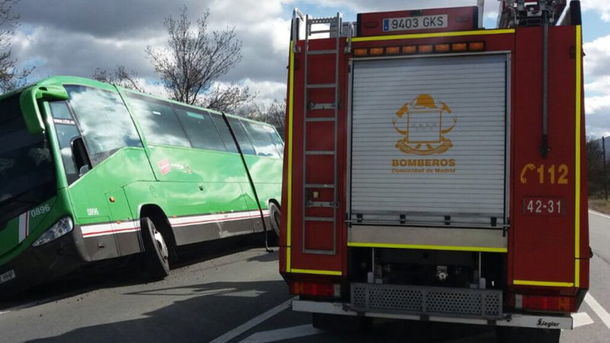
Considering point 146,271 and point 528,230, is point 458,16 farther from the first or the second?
point 146,271

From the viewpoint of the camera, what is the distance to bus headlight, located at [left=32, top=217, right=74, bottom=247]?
7691 millimetres

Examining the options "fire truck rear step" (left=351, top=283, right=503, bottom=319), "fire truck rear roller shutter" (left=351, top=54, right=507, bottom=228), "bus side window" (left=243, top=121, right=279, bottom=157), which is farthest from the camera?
"bus side window" (left=243, top=121, right=279, bottom=157)

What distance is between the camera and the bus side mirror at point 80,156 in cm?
827

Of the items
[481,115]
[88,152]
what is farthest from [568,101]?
[88,152]

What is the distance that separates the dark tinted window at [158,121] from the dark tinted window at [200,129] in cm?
29

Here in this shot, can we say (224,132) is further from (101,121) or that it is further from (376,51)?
(376,51)

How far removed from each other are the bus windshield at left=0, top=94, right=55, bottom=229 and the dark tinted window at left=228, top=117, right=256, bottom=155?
6.06m

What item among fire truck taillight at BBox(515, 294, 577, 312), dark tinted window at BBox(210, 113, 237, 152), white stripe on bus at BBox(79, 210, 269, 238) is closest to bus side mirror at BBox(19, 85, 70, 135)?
white stripe on bus at BBox(79, 210, 269, 238)

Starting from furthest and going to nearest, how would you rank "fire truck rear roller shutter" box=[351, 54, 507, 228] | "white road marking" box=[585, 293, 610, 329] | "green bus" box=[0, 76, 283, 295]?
1. "green bus" box=[0, 76, 283, 295]
2. "white road marking" box=[585, 293, 610, 329]
3. "fire truck rear roller shutter" box=[351, 54, 507, 228]

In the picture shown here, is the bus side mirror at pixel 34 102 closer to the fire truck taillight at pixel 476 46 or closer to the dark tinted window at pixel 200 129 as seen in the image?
the dark tinted window at pixel 200 129

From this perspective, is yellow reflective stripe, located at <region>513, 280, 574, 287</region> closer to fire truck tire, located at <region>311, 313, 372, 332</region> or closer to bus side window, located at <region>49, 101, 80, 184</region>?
fire truck tire, located at <region>311, 313, 372, 332</region>

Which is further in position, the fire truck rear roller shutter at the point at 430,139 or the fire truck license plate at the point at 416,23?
the fire truck license plate at the point at 416,23

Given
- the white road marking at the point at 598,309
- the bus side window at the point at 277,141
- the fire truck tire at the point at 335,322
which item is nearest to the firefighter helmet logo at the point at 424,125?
the fire truck tire at the point at 335,322

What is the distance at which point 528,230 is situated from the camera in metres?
4.87
